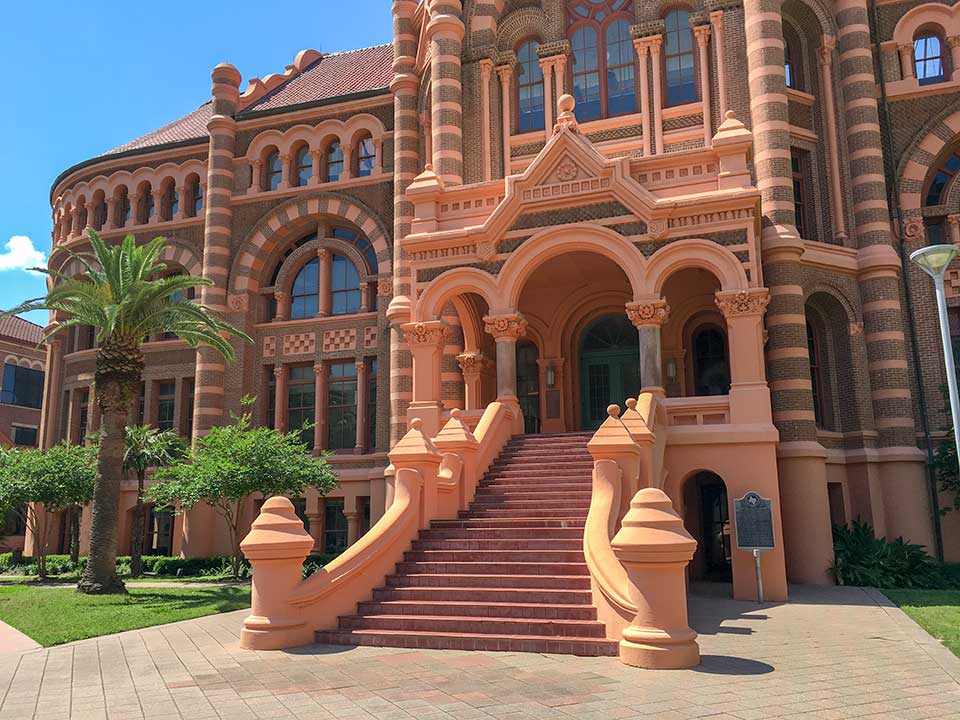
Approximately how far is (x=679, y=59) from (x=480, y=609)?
17.6 metres

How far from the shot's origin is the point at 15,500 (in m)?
24.9

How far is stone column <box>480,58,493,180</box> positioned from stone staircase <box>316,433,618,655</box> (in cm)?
1120

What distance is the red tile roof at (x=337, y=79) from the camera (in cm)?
3100

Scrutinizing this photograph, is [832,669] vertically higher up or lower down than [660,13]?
lower down

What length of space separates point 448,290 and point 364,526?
A: 10330 mm

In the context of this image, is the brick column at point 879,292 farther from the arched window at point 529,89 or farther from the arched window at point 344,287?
the arched window at point 344,287

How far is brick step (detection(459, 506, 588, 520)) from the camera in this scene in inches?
555

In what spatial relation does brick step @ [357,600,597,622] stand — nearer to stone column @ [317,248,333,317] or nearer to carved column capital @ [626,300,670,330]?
carved column capital @ [626,300,670,330]

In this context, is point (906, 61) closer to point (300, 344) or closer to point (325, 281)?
point (325, 281)

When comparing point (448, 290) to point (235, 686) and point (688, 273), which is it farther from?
point (235, 686)

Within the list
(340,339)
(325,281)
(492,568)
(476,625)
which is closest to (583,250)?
(492,568)

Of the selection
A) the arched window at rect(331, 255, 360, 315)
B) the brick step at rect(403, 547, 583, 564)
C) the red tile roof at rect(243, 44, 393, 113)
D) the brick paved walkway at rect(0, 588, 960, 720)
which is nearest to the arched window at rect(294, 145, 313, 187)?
the red tile roof at rect(243, 44, 393, 113)

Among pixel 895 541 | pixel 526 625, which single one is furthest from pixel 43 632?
pixel 895 541

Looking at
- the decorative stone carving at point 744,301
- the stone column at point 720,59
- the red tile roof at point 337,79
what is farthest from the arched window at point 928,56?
the red tile roof at point 337,79
